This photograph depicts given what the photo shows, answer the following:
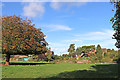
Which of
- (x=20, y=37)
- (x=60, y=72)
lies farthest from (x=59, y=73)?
(x=20, y=37)

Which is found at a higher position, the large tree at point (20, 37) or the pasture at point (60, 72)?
the large tree at point (20, 37)

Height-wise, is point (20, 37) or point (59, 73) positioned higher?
point (20, 37)

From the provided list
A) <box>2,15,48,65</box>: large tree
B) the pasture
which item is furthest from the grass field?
<box>2,15,48,65</box>: large tree

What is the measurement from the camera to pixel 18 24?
94.7ft

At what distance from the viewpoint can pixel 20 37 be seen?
90.8 feet

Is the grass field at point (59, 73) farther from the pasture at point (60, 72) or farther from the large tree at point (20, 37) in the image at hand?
the large tree at point (20, 37)

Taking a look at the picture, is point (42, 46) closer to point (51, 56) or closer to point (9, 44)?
point (9, 44)

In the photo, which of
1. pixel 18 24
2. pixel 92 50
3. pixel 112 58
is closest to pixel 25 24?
pixel 18 24

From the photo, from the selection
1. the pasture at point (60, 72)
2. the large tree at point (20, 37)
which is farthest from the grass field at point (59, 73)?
the large tree at point (20, 37)

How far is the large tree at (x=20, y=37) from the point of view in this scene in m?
26.7

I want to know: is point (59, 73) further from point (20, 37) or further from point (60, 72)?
point (20, 37)

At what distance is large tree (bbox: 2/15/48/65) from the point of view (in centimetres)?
2670

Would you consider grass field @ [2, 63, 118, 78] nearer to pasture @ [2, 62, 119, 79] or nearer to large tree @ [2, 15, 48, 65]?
pasture @ [2, 62, 119, 79]

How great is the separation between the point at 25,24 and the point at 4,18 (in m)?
4.70
